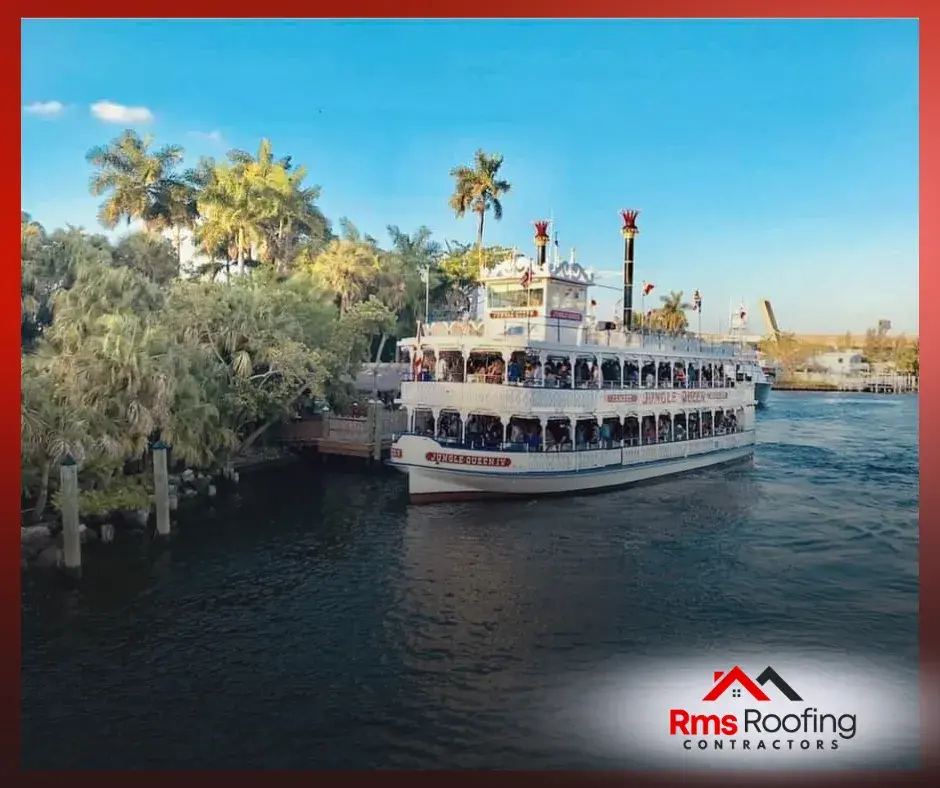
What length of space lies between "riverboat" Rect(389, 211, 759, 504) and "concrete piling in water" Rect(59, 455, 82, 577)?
7209 millimetres

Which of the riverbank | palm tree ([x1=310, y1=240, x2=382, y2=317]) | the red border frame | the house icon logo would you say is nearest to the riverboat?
the riverbank

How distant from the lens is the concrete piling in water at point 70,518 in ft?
39.4

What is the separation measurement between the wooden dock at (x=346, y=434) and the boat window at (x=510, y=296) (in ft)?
18.4

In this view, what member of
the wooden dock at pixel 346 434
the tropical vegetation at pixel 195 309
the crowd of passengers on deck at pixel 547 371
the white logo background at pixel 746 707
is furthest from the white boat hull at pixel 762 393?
the white logo background at pixel 746 707

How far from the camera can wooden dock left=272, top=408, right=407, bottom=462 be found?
23531 millimetres

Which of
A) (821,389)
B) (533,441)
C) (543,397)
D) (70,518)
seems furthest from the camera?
(821,389)

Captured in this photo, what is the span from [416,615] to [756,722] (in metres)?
5.18

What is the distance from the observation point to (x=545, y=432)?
1809 cm

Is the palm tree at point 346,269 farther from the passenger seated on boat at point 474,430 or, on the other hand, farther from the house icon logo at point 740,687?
the house icon logo at point 740,687

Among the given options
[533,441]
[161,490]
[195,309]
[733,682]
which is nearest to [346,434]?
[195,309]

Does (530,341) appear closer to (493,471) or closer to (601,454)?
(493,471)

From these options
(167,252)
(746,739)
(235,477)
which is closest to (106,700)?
(746,739)

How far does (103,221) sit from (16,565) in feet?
55.3

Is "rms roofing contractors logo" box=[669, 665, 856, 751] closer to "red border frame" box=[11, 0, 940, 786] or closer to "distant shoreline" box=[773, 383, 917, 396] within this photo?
"red border frame" box=[11, 0, 940, 786]
